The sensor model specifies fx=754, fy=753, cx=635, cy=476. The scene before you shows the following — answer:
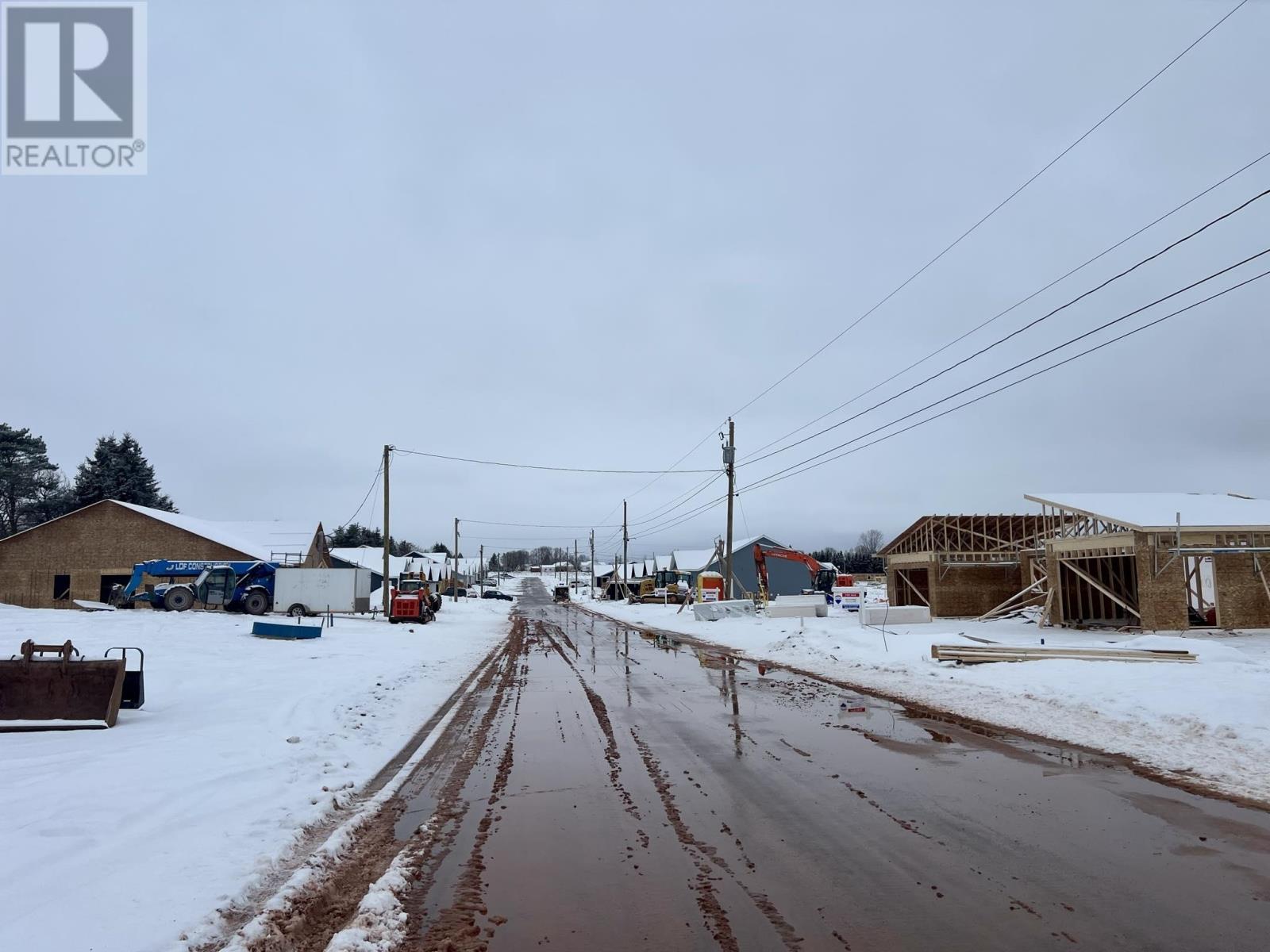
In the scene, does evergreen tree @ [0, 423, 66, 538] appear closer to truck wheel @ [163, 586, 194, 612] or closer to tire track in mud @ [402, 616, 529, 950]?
truck wheel @ [163, 586, 194, 612]

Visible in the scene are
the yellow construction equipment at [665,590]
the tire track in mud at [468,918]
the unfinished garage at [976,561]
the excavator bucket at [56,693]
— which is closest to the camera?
the tire track in mud at [468,918]

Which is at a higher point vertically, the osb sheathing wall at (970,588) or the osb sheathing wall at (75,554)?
the osb sheathing wall at (75,554)

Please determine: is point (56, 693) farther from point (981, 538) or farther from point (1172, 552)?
point (981, 538)

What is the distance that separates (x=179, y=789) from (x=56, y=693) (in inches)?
156

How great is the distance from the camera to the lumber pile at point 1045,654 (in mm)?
14859

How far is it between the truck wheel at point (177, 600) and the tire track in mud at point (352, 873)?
31671 millimetres

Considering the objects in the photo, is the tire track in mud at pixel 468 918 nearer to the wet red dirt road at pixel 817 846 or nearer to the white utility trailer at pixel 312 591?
the wet red dirt road at pixel 817 846

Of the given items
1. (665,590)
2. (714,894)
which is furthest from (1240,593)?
(665,590)

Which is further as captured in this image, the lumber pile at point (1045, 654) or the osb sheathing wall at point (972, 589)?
the osb sheathing wall at point (972, 589)

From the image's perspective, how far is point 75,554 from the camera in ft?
155

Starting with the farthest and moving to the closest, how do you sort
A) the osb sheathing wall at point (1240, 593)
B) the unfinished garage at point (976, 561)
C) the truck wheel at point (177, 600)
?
the truck wheel at point (177, 600)
the unfinished garage at point (976, 561)
the osb sheathing wall at point (1240, 593)

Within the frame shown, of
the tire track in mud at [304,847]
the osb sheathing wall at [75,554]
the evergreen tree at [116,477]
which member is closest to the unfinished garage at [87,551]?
the osb sheathing wall at [75,554]

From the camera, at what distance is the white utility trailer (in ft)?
126

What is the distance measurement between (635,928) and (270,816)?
373cm
